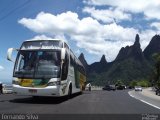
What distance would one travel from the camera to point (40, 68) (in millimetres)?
20719

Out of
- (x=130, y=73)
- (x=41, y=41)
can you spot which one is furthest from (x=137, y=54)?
(x=41, y=41)

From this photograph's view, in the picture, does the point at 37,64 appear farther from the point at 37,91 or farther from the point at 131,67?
the point at 131,67

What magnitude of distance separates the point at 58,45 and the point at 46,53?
89cm

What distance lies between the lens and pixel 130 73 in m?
185

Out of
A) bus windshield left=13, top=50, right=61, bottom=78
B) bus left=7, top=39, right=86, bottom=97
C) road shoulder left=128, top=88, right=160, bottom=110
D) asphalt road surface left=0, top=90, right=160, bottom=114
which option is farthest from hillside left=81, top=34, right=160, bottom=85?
bus windshield left=13, top=50, right=61, bottom=78

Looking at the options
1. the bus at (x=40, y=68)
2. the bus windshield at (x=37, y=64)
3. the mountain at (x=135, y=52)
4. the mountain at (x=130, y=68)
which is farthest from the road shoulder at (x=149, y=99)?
the mountain at (x=135, y=52)

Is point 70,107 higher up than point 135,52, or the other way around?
point 135,52

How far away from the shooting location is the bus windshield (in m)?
20.5

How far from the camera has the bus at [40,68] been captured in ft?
66.7

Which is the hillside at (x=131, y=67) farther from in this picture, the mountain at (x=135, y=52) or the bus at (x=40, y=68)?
the bus at (x=40, y=68)

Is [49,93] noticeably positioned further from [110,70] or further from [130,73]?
[110,70]

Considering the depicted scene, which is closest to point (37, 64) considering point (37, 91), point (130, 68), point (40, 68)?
point (40, 68)

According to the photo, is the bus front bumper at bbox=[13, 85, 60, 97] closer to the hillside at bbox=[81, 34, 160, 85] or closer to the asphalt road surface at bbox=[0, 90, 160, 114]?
the asphalt road surface at bbox=[0, 90, 160, 114]

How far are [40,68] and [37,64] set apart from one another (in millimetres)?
297
